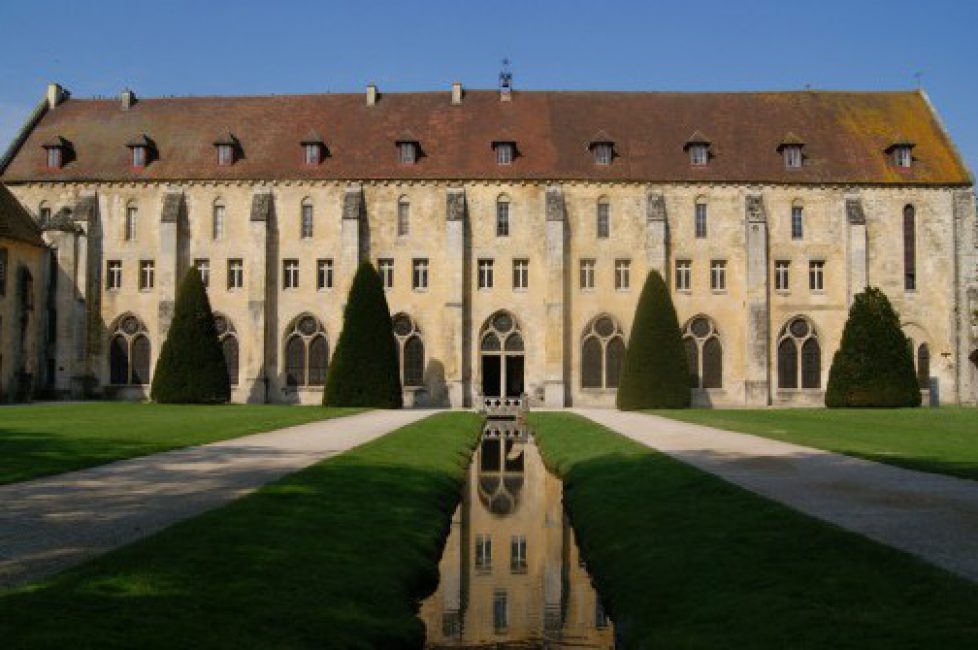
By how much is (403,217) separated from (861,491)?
1348 inches

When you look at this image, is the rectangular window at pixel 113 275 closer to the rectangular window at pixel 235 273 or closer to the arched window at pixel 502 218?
the rectangular window at pixel 235 273

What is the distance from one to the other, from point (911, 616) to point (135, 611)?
576cm

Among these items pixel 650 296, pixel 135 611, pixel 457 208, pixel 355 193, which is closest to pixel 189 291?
pixel 355 193

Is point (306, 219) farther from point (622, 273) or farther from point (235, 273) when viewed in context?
point (622, 273)

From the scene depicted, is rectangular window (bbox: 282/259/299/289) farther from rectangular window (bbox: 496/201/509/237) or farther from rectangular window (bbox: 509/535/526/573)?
rectangular window (bbox: 509/535/526/573)

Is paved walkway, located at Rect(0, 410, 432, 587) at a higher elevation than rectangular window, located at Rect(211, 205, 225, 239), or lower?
lower

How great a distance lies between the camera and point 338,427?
2686 cm

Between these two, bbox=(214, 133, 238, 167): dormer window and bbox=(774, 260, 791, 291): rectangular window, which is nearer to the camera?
bbox=(774, 260, 791, 291): rectangular window

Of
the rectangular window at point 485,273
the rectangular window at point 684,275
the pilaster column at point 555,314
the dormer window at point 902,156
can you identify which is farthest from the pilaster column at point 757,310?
the rectangular window at point 485,273

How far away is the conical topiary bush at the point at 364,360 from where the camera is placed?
38.3 m

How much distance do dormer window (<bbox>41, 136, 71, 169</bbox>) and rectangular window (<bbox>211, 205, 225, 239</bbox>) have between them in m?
8.23

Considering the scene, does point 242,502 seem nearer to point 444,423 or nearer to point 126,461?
point 126,461

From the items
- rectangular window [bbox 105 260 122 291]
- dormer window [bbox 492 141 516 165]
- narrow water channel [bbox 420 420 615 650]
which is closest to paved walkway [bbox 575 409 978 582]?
narrow water channel [bbox 420 420 615 650]

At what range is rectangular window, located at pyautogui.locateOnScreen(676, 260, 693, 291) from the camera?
149 ft
